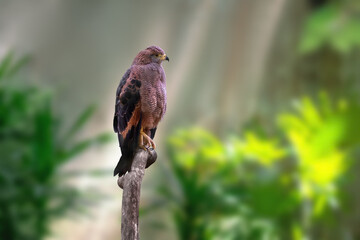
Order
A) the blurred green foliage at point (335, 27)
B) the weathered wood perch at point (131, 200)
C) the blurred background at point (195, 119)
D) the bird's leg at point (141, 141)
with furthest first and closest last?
the blurred green foliage at point (335, 27)
the blurred background at point (195, 119)
the bird's leg at point (141, 141)
the weathered wood perch at point (131, 200)

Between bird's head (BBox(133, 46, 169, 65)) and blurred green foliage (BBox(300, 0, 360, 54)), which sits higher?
blurred green foliage (BBox(300, 0, 360, 54))

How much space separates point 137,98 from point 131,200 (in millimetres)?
146

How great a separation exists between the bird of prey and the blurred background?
6.53ft

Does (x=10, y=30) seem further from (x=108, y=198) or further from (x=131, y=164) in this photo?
(x=131, y=164)

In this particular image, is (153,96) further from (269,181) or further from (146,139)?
(269,181)

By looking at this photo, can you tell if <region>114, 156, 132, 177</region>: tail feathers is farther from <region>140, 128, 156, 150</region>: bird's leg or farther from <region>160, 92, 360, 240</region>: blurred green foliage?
<region>160, 92, 360, 240</region>: blurred green foliage

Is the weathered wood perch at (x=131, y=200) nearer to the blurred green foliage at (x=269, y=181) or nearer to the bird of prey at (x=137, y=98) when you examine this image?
the bird of prey at (x=137, y=98)

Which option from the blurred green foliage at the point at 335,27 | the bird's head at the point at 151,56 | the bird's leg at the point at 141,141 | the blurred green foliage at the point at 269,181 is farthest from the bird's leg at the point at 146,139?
the blurred green foliage at the point at 335,27

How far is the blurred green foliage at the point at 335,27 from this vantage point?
3713 mm

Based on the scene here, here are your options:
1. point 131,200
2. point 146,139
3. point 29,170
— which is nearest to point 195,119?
point 29,170

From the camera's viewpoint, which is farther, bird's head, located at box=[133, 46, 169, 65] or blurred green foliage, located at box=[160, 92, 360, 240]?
blurred green foliage, located at box=[160, 92, 360, 240]

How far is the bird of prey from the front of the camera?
25.2 inches

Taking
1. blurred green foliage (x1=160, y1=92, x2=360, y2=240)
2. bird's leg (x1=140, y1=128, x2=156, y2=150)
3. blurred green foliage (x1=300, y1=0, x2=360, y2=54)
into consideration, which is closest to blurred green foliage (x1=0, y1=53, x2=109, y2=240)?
blurred green foliage (x1=160, y1=92, x2=360, y2=240)

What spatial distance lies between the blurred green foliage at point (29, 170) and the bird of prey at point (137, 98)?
7.28 ft
